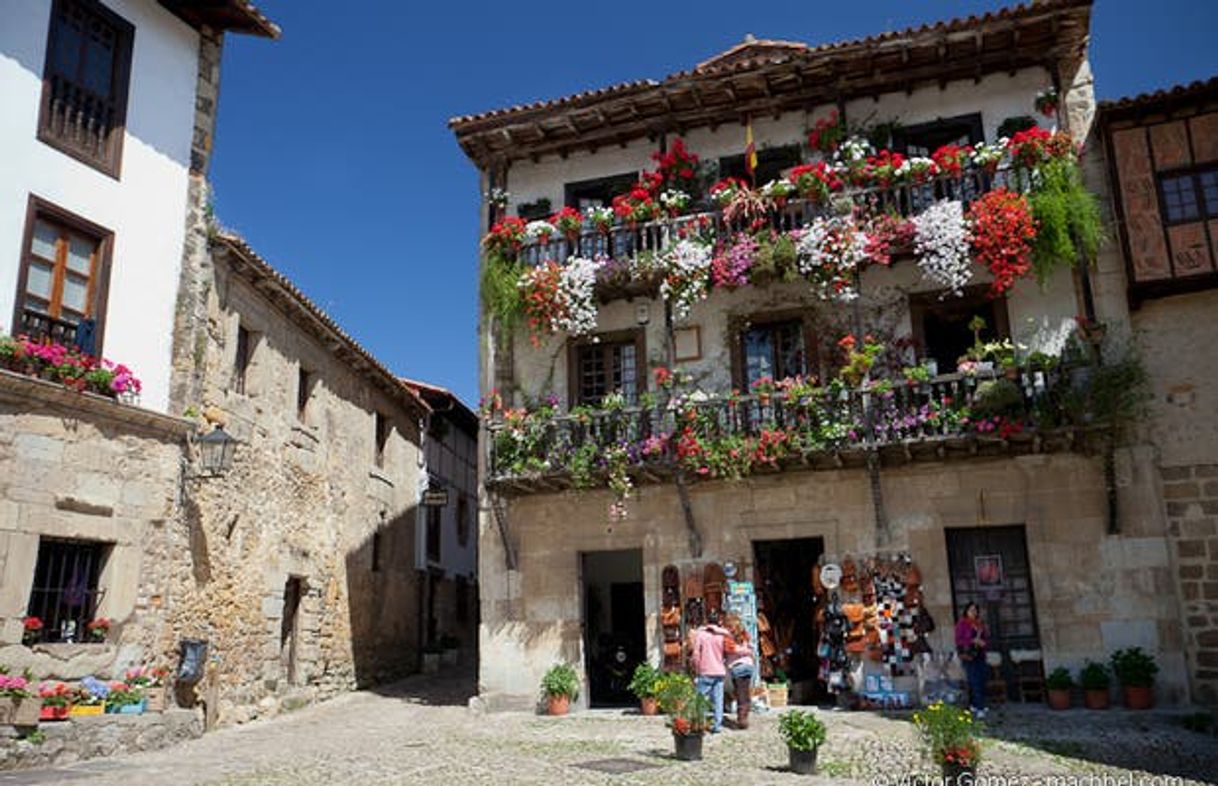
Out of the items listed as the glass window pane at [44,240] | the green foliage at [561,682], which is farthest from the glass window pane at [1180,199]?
the glass window pane at [44,240]

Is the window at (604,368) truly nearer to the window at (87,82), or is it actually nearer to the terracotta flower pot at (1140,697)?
the window at (87,82)

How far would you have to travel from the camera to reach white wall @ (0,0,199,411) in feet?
38.0

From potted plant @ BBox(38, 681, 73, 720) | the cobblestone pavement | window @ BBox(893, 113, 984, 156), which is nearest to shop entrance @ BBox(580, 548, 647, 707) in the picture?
the cobblestone pavement

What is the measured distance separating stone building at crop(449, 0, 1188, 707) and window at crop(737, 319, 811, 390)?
36 mm

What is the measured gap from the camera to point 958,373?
13.2 m

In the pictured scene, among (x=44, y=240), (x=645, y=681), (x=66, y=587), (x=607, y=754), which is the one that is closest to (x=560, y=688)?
(x=645, y=681)

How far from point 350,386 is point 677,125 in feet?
29.4

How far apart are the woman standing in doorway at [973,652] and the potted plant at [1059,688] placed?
0.83 m

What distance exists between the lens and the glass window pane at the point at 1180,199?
42.8 ft

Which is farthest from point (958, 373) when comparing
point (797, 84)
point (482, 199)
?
point (482, 199)

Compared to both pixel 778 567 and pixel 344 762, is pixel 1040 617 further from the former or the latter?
pixel 344 762

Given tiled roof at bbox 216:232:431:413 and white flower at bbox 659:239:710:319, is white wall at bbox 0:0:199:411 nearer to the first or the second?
tiled roof at bbox 216:232:431:413

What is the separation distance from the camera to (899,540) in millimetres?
13719

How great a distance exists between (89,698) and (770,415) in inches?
377
